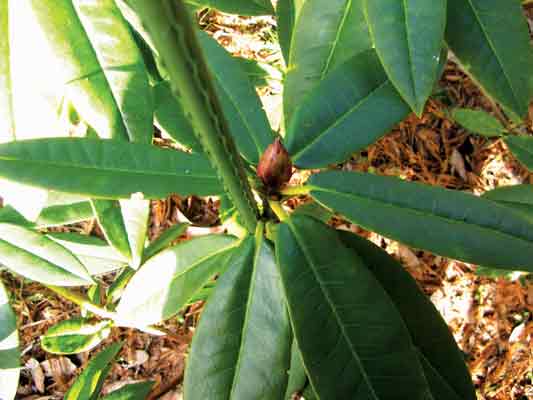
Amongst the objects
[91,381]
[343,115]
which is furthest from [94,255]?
[343,115]

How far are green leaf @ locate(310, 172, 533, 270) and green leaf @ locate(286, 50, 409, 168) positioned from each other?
11 centimetres

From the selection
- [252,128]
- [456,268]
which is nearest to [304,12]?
[252,128]

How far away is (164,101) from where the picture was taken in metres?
0.85

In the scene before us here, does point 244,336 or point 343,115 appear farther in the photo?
point 343,115

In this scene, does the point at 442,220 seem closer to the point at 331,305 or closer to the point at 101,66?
the point at 331,305

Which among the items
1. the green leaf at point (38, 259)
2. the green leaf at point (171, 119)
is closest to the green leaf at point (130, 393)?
the green leaf at point (38, 259)

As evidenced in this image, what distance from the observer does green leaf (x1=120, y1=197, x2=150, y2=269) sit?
70 cm

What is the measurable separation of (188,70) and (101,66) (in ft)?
1.18

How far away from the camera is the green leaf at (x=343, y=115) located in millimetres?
760

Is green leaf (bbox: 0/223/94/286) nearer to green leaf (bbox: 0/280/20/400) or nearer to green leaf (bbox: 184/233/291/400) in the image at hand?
green leaf (bbox: 0/280/20/400)

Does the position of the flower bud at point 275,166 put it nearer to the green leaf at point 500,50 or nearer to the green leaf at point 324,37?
the green leaf at point 324,37

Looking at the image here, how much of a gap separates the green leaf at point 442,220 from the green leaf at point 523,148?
0.56m

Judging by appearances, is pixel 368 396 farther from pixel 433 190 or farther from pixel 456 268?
pixel 456 268

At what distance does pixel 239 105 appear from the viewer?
0.82 meters
